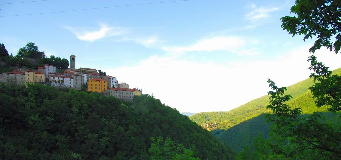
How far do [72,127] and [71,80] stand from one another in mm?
10169

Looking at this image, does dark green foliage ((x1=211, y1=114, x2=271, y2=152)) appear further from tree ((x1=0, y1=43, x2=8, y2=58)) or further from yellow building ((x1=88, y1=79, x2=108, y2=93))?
tree ((x1=0, y1=43, x2=8, y2=58))

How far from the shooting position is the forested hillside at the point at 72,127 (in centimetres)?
2630

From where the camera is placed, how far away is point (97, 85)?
128 ft

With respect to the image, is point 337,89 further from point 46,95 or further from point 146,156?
point 46,95

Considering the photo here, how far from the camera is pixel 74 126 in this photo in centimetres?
3028

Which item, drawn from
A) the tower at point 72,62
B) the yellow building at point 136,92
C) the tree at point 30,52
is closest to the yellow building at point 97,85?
the yellow building at point 136,92

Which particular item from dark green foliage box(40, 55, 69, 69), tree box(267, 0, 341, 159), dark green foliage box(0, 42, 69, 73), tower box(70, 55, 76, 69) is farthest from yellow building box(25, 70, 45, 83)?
tree box(267, 0, 341, 159)

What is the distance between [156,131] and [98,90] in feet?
40.9

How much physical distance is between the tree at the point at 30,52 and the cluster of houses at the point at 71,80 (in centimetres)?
761

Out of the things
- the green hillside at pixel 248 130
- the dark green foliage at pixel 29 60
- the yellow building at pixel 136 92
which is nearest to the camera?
the dark green foliage at pixel 29 60

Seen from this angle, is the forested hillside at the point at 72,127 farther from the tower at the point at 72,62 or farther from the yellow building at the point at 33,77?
the tower at the point at 72,62

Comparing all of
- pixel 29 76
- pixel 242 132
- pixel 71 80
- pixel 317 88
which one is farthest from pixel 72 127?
pixel 242 132

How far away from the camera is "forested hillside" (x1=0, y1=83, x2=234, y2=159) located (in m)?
26.3

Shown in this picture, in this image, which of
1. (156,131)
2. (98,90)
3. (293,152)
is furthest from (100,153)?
(293,152)
